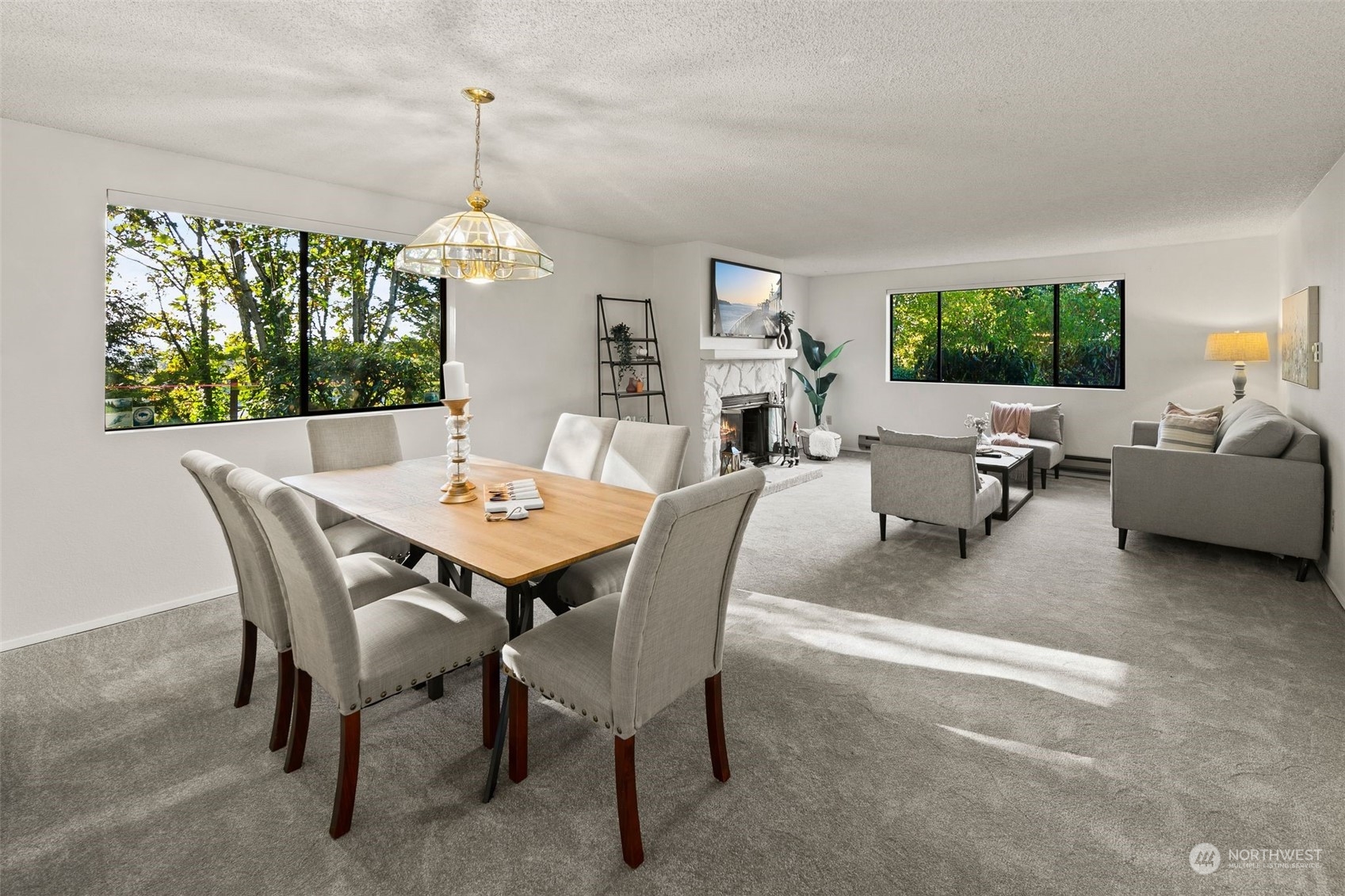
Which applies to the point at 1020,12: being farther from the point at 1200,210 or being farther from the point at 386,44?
the point at 1200,210

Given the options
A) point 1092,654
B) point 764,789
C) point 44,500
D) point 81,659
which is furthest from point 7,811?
point 1092,654

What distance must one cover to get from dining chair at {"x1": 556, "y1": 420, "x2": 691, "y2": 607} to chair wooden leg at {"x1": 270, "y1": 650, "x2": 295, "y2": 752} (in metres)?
0.89

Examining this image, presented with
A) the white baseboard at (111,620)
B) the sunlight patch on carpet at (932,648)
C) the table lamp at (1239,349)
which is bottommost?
the sunlight patch on carpet at (932,648)

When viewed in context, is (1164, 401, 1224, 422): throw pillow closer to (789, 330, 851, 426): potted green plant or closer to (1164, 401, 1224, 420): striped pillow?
(1164, 401, 1224, 420): striped pillow

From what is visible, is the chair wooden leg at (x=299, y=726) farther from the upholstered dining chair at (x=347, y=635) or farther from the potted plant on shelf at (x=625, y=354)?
the potted plant on shelf at (x=625, y=354)

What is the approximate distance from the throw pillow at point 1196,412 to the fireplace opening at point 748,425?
11.7 ft

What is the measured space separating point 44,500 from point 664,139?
130 inches

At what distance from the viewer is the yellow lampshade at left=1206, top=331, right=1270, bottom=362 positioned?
547 cm

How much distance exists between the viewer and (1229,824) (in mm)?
1768

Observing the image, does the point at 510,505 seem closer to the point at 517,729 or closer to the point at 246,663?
the point at 517,729

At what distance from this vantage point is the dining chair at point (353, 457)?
2.93 m

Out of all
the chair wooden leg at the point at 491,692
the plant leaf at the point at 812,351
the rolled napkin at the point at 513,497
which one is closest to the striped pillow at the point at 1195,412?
the plant leaf at the point at 812,351

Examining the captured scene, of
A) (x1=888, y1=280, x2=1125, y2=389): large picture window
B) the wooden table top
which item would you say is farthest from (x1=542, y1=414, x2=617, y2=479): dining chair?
(x1=888, y1=280, x2=1125, y2=389): large picture window

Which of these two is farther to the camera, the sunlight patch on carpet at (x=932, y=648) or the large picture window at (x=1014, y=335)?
the large picture window at (x=1014, y=335)
